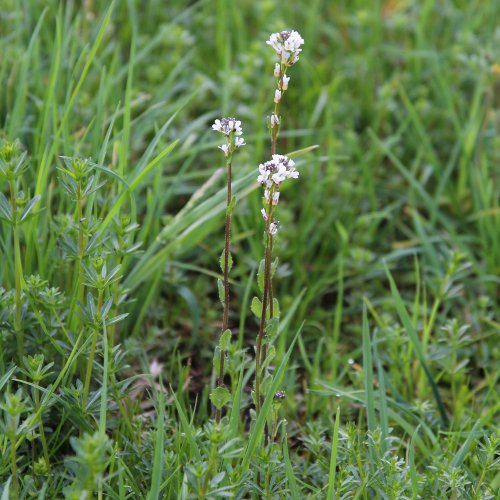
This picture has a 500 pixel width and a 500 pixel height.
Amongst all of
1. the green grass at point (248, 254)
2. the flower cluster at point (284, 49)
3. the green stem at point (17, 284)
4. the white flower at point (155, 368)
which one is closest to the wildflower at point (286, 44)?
the flower cluster at point (284, 49)

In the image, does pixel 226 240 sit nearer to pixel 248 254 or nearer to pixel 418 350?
pixel 418 350

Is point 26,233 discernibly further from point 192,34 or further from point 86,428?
point 192,34

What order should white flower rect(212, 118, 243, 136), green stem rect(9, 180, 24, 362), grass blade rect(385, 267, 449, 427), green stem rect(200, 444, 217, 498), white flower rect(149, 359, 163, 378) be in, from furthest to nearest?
white flower rect(149, 359, 163, 378) → grass blade rect(385, 267, 449, 427) → green stem rect(9, 180, 24, 362) → white flower rect(212, 118, 243, 136) → green stem rect(200, 444, 217, 498)

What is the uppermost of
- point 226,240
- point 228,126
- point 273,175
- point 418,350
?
point 228,126

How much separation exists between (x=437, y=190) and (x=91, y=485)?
228 cm

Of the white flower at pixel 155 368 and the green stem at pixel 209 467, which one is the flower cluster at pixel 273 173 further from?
the white flower at pixel 155 368

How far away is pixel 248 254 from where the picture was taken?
3.13m

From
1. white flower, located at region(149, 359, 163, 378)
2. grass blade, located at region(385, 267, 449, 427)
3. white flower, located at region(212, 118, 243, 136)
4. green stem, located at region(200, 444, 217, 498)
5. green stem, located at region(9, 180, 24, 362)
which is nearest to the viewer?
green stem, located at region(200, 444, 217, 498)

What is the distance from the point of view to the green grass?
82.0 inches

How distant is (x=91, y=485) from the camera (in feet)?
5.52

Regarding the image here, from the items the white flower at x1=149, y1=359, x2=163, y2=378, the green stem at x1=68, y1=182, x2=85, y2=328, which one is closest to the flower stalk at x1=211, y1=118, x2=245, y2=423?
the green stem at x1=68, y1=182, x2=85, y2=328

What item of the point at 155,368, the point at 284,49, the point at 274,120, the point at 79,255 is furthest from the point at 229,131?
the point at 155,368

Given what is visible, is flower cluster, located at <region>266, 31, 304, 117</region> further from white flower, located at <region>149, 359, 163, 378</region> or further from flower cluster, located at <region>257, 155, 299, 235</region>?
white flower, located at <region>149, 359, 163, 378</region>

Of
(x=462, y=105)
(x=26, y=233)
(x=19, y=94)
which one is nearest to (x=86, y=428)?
(x=26, y=233)
